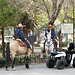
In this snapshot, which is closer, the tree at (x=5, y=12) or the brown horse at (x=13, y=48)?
the brown horse at (x=13, y=48)

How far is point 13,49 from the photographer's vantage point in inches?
434

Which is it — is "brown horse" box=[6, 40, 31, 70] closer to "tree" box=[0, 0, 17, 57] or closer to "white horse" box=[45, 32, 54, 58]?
"white horse" box=[45, 32, 54, 58]

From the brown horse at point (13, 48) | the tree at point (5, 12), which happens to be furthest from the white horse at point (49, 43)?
the tree at point (5, 12)

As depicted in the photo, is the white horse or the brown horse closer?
the brown horse

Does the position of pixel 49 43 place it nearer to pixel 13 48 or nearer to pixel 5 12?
pixel 13 48

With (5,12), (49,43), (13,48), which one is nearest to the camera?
(13,48)

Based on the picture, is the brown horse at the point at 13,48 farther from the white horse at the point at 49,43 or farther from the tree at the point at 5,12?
the tree at the point at 5,12

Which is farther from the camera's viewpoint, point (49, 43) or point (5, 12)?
point (5, 12)

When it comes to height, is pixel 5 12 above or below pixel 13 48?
above

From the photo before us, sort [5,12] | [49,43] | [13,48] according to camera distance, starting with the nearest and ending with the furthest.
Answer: [13,48], [49,43], [5,12]

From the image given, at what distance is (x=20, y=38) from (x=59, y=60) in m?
2.47

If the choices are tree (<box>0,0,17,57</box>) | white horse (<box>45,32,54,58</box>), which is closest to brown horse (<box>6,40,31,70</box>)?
white horse (<box>45,32,54,58</box>)

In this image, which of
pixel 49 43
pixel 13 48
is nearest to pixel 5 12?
pixel 49 43

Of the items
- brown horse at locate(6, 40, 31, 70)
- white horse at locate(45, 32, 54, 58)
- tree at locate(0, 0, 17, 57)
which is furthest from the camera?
tree at locate(0, 0, 17, 57)
